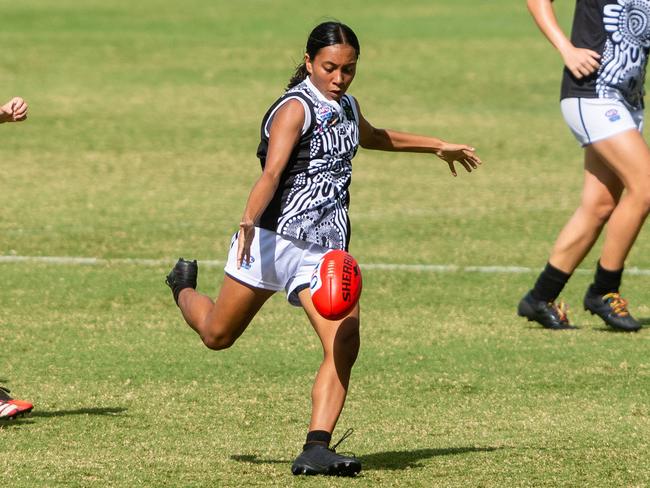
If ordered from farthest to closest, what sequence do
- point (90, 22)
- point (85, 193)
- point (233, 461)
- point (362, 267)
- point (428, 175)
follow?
point (90, 22)
point (428, 175)
point (85, 193)
point (362, 267)
point (233, 461)

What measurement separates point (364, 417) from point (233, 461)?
1157 millimetres

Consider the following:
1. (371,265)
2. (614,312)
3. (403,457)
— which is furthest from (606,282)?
(403,457)

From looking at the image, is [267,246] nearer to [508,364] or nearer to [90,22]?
[508,364]

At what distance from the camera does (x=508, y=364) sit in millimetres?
9188

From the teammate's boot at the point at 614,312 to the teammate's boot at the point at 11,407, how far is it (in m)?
4.05

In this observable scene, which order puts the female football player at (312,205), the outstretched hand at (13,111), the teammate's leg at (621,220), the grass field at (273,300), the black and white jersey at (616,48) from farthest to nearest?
the black and white jersey at (616,48)
the teammate's leg at (621,220)
the outstretched hand at (13,111)
the grass field at (273,300)
the female football player at (312,205)

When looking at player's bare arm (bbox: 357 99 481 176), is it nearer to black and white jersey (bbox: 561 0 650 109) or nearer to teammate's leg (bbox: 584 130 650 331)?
teammate's leg (bbox: 584 130 650 331)

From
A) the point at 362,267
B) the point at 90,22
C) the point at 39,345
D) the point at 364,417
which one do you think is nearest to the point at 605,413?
the point at 364,417

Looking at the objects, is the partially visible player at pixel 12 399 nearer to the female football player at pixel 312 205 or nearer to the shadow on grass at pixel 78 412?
the shadow on grass at pixel 78 412

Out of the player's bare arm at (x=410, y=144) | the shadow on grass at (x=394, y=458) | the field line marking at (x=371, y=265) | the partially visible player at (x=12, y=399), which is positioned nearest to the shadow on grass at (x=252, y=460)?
the shadow on grass at (x=394, y=458)

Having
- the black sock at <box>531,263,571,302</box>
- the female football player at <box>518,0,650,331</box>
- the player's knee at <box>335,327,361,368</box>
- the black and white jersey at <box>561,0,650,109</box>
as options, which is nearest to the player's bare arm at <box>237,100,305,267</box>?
the player's knee at <box>335,327,361,368</box>

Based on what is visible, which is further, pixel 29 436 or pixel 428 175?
pixel 428 175

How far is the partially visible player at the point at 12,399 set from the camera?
7621mm

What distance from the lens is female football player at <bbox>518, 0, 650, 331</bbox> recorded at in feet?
32.3
